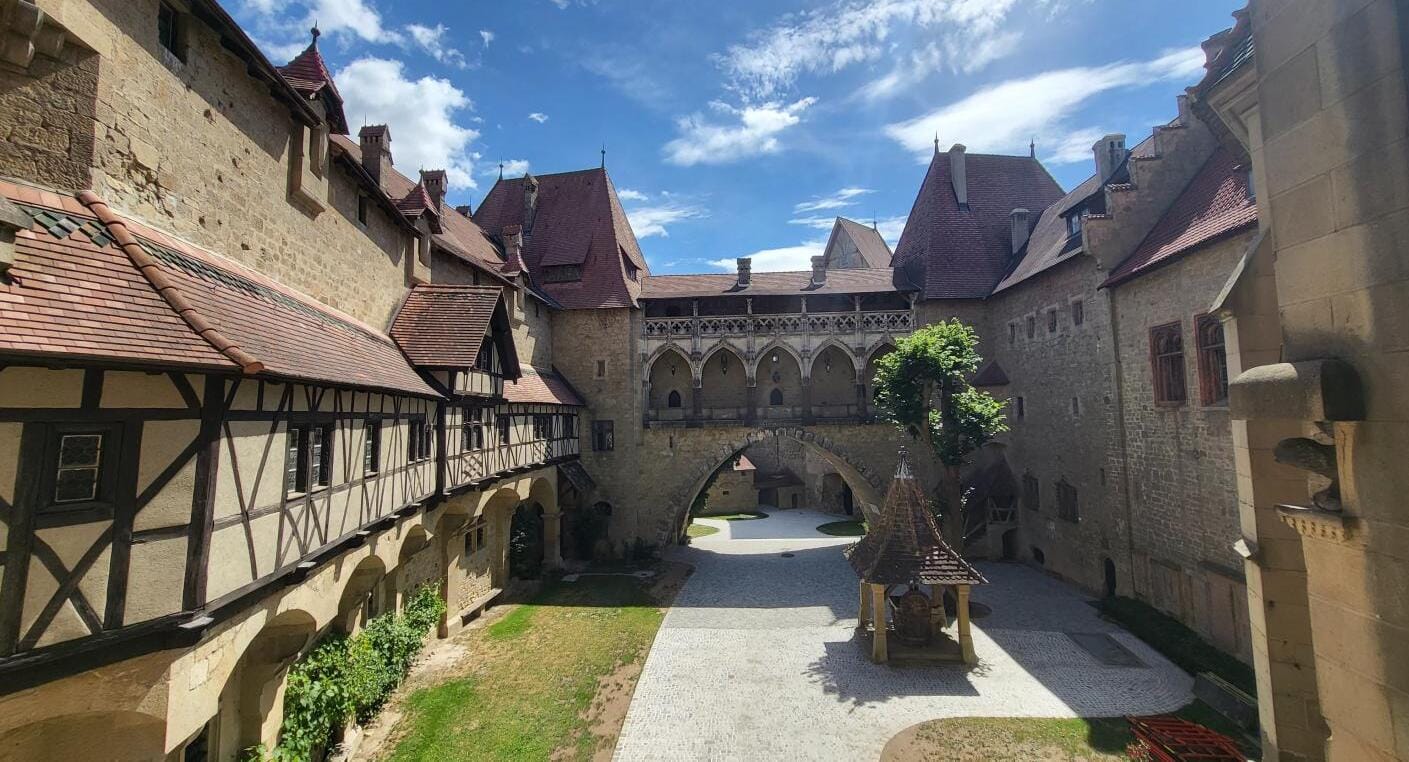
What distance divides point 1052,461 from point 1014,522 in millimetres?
3594

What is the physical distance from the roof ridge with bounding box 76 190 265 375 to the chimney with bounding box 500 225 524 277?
14030 millimetres

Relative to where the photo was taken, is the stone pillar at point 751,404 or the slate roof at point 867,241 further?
the slate roof at point 867,241

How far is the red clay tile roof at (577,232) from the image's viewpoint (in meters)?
24.4

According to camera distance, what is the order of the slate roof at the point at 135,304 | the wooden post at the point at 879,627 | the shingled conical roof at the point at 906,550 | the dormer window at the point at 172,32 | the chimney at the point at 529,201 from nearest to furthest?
the slate roof at the point at 135,304 → the dormer window at the point at 172,32 → the shingled conical roof at the point at 906,550 → the wooden post at the point at 879,627 → the chimney at the point at 529,201

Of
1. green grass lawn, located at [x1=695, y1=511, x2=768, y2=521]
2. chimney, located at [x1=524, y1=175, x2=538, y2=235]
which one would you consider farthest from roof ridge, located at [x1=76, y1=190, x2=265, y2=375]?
green grass lawn, located at [x1=695, y1=511, x2=768, y2=521]

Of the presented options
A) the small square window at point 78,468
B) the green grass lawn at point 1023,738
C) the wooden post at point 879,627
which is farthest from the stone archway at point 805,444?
the small square window at point 78,468

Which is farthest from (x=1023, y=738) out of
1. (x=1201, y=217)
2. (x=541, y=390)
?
(x=541, y=390)

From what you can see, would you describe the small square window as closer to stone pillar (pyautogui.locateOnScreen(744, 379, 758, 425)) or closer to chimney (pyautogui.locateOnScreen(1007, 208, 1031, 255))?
stone pillar (pyautogui.locateOnScreen(744, 379, 758, 425))

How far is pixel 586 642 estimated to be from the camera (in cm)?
1482

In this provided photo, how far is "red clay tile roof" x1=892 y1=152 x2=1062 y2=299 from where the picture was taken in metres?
24.0

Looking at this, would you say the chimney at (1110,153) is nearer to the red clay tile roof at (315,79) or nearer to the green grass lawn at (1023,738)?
the green grass lawn at (1023,738)

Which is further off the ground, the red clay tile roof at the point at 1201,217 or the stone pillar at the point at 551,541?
the red clay tile roof at the point at 1201,217

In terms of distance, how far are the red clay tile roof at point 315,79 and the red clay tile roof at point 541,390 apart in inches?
302

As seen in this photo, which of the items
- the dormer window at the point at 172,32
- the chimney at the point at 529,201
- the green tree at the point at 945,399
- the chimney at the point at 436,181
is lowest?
the green tree at the point at 945,399
